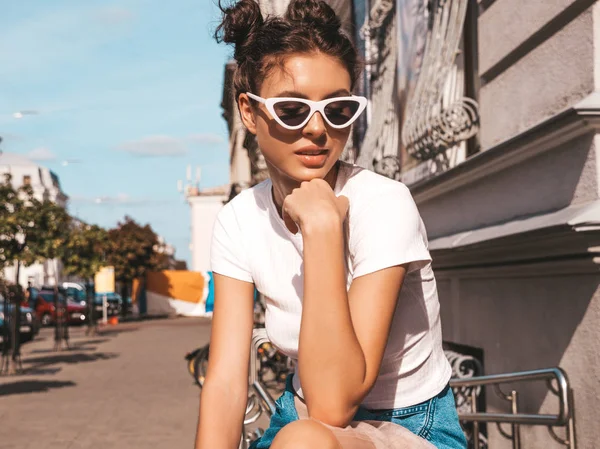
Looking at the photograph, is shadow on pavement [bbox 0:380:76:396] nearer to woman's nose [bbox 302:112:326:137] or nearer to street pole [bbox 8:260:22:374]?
street pole [bbox 8:260:22:374]

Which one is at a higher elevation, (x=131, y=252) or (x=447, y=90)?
(x=131, y=252)

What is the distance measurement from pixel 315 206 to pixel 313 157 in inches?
8.3

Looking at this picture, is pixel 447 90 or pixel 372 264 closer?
pixel 372 264

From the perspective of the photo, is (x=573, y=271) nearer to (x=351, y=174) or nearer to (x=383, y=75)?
(x=351, y=174)

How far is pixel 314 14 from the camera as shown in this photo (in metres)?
2.27

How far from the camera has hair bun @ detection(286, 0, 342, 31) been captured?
225 cm

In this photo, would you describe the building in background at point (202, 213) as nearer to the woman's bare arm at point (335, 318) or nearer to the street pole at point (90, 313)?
the street pole at point (90, 313)

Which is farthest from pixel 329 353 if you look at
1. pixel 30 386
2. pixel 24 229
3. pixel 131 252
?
pixel 131 252

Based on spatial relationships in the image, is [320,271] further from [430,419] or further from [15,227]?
[15,227]

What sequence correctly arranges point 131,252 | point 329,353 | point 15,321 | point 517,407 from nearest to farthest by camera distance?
point 329,353 < point 517,407 < point 15,321 < point 131,252

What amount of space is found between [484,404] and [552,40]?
239 centimetres

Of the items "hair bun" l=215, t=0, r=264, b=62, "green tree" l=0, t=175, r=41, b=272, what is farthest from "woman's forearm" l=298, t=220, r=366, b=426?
"green tree" l=0, t=175, r=41, b=272

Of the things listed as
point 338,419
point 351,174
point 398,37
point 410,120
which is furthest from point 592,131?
point 398,37

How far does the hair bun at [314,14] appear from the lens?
2248mm
